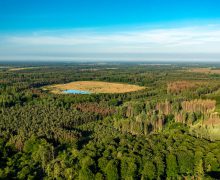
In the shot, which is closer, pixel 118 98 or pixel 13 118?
pixel 13 118

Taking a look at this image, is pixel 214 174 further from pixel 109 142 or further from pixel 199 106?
pixel 199 106

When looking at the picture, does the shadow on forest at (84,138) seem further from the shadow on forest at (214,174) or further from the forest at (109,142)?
the shadow on forest at (214,174)

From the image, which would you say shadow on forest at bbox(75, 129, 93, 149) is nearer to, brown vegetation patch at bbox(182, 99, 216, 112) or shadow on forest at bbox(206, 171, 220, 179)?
shadow on forest at bbox(206, 171, 220, 179)

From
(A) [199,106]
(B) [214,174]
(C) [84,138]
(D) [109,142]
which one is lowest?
(C) [84,138]

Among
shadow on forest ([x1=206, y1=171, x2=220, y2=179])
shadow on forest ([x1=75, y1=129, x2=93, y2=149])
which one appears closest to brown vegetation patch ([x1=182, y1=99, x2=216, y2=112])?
shadow on forest ([x1=75, y1=129, x2=93, y2=149])

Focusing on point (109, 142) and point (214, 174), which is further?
point (109, 142)

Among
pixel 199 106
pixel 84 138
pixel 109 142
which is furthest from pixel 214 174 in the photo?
pixel 199 106

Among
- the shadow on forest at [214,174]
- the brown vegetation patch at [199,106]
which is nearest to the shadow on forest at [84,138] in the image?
the shadow on forest at [214,174]

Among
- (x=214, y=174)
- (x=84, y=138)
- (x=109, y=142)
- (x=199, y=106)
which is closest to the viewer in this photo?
(x=214, y=174)

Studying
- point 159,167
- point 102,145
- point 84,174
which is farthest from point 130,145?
point 84,174

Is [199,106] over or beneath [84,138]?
over

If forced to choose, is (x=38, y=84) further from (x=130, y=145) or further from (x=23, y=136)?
(x=130, y=145)
